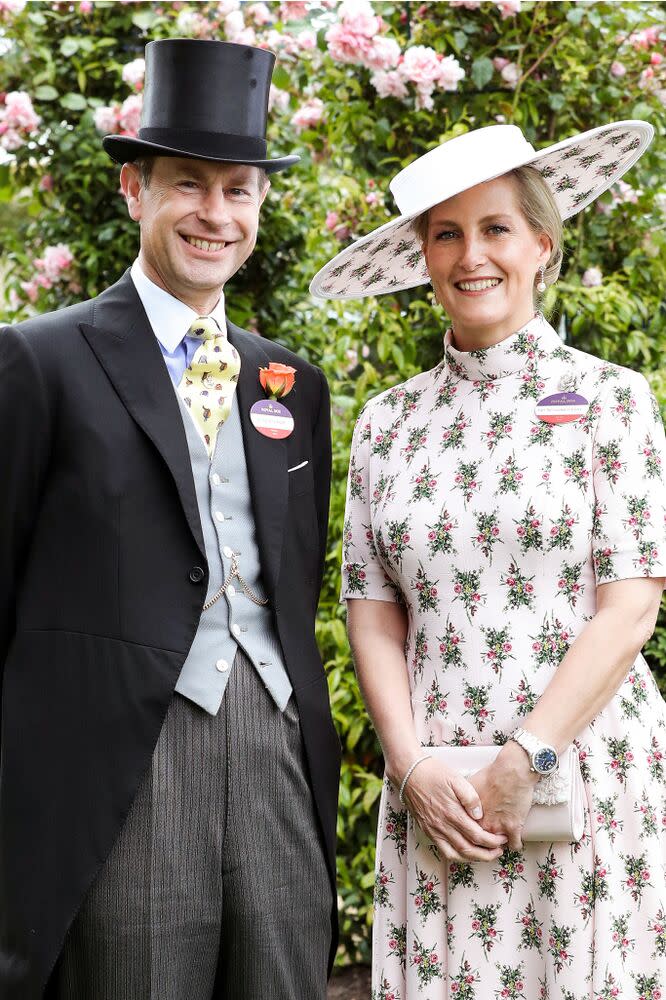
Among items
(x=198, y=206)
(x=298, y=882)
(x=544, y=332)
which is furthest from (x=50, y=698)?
(x=544, y=332)

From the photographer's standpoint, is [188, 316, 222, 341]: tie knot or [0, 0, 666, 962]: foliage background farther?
[0, 0, 666, 962]: foliage background

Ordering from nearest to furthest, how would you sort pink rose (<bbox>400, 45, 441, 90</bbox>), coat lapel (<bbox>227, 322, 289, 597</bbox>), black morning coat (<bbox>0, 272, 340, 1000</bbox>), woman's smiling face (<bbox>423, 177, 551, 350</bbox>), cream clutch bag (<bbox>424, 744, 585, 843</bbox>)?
black morning coat (<bbox>0, 272, 340, 1000</bbox>) → cream clutch bag (<bbox>424, 744, 585, 843</bbox>) → coat lapel (<bbox>227, 322, 289, 597</bbox>) → woman's smiling face (<bbox>423, 177, 551, 350</bbox>) → pink rose (<bbox>400, 45, 441, 90</bbox>)

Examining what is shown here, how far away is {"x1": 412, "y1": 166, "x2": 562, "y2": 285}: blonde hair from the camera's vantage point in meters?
2.42

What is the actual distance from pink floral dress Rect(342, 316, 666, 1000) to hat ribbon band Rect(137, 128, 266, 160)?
1.95 ft

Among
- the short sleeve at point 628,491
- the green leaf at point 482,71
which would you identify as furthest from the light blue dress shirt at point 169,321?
the green leaf at point 482,71

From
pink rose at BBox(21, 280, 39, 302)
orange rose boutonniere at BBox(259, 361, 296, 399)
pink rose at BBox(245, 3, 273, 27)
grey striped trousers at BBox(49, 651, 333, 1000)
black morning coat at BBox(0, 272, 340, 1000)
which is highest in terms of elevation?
pink rose at BBox(245, 3, 273, 27)

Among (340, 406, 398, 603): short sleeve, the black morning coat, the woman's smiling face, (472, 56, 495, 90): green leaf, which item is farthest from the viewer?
(472, 56, 495, 90): green leaf

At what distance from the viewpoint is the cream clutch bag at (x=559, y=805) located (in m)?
2.17

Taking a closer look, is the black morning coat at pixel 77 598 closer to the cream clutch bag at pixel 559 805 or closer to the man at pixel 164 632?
the man at pixel 164 632

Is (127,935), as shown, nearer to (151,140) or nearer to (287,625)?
(287,625)

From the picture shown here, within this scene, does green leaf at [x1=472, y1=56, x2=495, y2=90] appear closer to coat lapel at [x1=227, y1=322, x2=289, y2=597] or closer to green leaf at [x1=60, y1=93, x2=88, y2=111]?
green leaf at [x1=60, y1=93, x2=88, y2=111]

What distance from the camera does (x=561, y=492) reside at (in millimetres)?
2285

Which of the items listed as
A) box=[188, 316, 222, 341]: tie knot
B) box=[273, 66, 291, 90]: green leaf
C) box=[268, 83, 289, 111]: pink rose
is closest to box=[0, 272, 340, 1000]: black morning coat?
box=[188, 316, 222, 341]: tie knot

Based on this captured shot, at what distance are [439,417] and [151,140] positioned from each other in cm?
76
